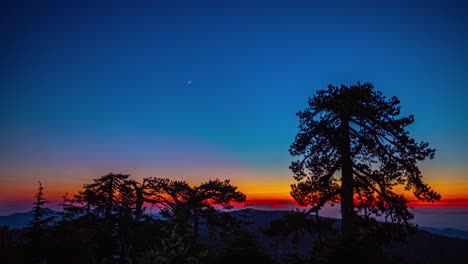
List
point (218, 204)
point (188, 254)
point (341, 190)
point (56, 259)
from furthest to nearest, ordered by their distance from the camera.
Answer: point (218, 204) → point (341, 190) → point (188, 254) → point (56, 259)

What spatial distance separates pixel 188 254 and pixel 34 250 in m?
8.16

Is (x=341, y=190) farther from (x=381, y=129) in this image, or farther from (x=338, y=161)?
(x=381, y=129)

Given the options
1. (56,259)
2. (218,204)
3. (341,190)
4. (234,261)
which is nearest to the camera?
(234,261)

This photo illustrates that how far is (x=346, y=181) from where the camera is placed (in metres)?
14.9

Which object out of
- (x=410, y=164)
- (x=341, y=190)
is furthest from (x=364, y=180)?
(x=410, y=164)

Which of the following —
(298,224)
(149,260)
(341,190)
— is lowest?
(149,260)

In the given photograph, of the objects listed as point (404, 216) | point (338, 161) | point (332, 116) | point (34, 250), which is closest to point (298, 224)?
point (338, 161)

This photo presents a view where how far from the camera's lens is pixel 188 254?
→ 1408 cm

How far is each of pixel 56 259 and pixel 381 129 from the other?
1798cm

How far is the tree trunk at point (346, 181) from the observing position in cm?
1415

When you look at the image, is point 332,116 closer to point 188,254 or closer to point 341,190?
point 341,190

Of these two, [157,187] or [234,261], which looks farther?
[157,187]

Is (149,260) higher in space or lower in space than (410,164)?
lower

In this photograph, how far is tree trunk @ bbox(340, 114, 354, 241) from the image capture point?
1415cm
